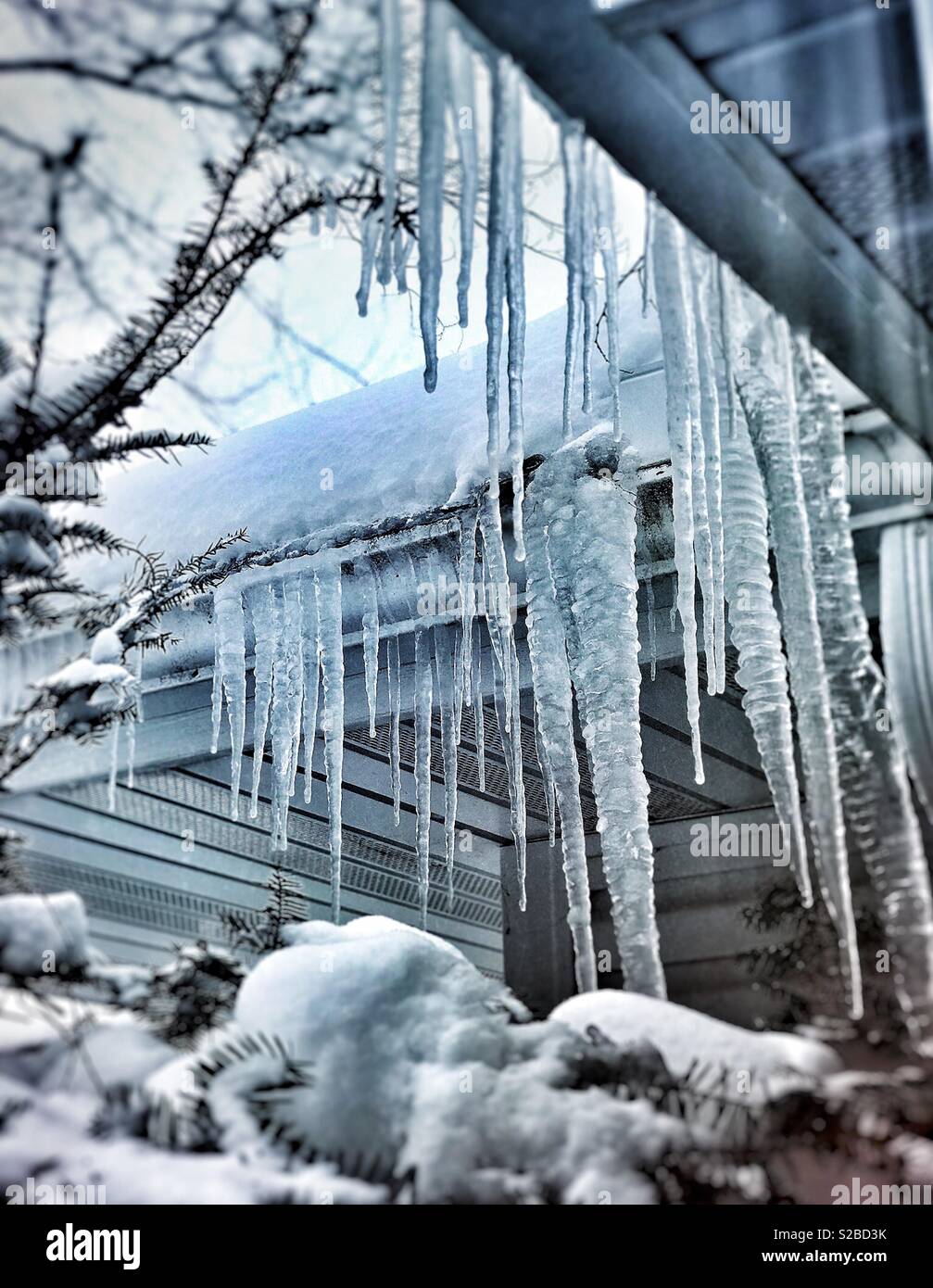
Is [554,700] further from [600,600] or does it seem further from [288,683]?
[288,683]

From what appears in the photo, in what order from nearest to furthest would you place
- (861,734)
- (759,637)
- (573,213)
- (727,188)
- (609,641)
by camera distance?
(727,188) < (573,213) < (861,734) < (759,637) < (609,641)

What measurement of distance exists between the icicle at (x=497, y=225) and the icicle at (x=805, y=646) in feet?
1.26

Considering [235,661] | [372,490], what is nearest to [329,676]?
[235,661]

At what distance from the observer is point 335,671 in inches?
81.8

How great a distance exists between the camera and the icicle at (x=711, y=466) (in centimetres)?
158

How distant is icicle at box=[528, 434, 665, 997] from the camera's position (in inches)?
67.8

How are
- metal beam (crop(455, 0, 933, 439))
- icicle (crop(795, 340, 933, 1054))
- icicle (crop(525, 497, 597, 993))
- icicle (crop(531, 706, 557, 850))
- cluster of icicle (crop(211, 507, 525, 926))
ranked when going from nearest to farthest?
metal beam (crop(455, 0, 933, 439)) < icicle (crop(795, 340, 933, 1054)) < icicle (crop(525, 497, 597, 993)) < icicle (crop(531, 706, 557, 850)) < cluster of icicle (crop(211, 507, 525, 926))

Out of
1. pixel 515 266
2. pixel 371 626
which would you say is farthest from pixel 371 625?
pixel 515 266

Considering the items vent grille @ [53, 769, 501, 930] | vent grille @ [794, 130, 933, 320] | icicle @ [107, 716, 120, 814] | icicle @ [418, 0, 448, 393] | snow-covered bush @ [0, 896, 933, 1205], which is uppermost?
icicle @ [418, 0, 448, 393]

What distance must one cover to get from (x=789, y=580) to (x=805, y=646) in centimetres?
10

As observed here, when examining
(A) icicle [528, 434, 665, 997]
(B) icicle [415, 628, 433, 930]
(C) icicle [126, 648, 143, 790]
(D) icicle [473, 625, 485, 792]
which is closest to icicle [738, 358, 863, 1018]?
(A) icicle [528, 434, 665, 997]

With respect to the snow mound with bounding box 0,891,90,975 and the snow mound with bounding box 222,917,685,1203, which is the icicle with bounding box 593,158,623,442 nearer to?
the snow mound with bounding box 222,917,685,1203

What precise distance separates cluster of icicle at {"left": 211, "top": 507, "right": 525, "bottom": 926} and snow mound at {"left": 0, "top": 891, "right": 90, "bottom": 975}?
45 centimetres
